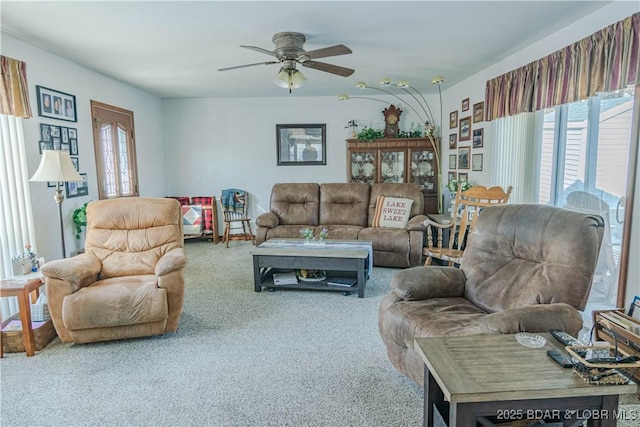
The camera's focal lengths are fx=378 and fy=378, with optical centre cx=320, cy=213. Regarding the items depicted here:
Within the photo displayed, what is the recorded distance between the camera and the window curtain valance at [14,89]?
2988mm

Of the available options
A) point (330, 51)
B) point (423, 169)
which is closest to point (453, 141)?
point (423, 169)

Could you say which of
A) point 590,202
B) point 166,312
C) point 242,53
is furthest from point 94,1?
point 590,202

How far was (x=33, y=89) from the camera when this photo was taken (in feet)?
Result: 11.3

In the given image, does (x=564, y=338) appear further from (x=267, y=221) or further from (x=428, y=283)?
(x=267, y=221)

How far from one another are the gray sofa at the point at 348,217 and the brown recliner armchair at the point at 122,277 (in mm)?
1871

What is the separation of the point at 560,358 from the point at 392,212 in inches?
145

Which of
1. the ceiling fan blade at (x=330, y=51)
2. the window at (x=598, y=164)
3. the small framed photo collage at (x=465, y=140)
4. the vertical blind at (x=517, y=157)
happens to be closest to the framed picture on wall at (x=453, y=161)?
the small framed photo collage at (x=465, y=140)

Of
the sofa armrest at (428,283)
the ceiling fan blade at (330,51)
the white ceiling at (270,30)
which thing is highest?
the white ceiling at (270,30)

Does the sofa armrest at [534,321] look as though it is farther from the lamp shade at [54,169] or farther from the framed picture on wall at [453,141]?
the framed picture on wall at [453,141]

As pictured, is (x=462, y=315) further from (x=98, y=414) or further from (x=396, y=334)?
(x=98, y=414)

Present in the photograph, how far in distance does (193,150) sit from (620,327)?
609 centimetres

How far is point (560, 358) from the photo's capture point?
1347mm

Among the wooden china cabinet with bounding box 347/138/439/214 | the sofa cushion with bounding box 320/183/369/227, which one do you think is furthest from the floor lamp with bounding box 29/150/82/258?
the wooden china cabinet with bounding box 347/138/439/214

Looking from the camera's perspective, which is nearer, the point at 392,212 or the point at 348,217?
the point at 392,212
